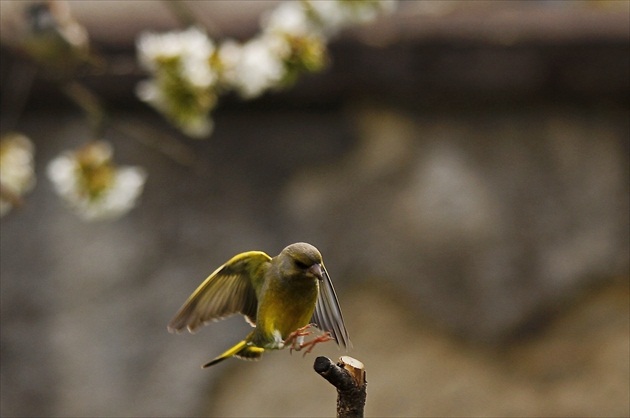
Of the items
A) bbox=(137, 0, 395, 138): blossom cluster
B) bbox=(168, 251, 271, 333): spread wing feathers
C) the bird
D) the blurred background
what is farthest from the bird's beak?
the blurred background

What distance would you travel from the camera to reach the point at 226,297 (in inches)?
49.9

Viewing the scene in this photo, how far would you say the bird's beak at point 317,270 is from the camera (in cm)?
105

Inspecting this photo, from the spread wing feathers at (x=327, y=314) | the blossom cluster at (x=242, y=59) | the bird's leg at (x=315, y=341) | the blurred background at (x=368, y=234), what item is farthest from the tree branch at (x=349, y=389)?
the blurred background at (x=368, y=234)

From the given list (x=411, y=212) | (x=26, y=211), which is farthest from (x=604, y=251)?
(x=26, y=211)

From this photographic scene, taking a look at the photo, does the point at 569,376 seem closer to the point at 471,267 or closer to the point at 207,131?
the point at 471,267

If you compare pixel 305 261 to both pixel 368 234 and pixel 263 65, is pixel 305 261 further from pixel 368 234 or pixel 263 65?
pixel 368 234

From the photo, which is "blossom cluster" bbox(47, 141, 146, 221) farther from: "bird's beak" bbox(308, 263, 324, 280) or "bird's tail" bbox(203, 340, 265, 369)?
"bird's beak" bbox(308, 263, 324, 280)

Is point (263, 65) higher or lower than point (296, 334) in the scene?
higher

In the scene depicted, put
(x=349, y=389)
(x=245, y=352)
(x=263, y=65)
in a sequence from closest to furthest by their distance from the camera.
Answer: (x=349, y=389) < (x=245, y=352) < (x=263, y=65)

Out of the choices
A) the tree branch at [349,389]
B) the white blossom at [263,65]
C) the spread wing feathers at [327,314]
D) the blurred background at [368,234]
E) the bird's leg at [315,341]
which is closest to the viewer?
the tree branch at [349,389]

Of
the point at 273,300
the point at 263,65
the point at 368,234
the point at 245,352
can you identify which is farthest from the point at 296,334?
the point at 368,234

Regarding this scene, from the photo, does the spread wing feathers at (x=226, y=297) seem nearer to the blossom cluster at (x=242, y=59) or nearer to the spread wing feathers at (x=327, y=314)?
the spread wing feathers at (x=327, y=314)

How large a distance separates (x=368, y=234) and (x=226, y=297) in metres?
0.73

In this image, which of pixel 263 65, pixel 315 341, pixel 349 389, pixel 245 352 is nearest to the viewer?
pixel 349 389
